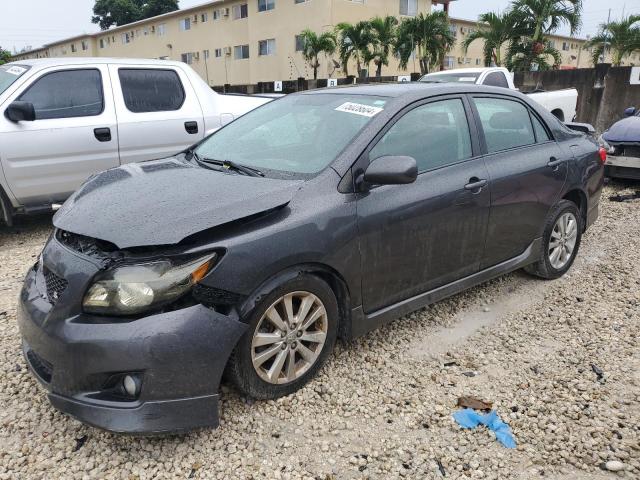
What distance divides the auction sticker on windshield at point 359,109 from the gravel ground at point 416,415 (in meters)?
1.47

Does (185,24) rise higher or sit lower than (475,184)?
higher

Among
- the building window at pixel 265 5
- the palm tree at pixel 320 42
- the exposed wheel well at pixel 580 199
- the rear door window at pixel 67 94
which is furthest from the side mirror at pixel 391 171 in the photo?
the building window at pixel 265 5

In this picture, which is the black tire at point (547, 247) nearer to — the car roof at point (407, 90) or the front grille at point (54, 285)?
the car roof at point (407, 90)

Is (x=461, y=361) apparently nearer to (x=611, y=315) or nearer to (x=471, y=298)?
(x=471, y=298)

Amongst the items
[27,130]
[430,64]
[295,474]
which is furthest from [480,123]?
[430,64]

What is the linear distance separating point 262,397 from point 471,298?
214cm

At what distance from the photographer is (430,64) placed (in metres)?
21.9

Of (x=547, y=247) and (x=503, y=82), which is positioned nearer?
(x=547, y=247)

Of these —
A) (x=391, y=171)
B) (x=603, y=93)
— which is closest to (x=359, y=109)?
(x=391, y=171)

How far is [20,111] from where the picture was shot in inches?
195

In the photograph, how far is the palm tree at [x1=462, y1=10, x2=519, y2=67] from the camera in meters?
18.0

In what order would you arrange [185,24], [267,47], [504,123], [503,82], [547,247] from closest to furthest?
[504,123], [547,247], [503,82], [267,47], [185,24]

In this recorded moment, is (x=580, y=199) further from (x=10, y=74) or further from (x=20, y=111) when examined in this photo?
(x=10, y=74)

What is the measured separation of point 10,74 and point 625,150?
7978mm
